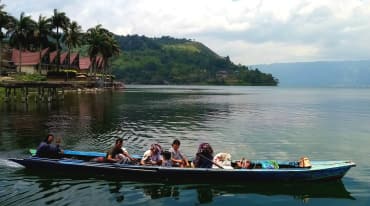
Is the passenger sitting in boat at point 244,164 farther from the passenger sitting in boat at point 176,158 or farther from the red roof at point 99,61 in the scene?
the red roof at point 99,61

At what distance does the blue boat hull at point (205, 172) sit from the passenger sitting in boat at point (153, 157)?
668mm

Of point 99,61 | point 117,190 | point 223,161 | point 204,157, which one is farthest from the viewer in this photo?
point 99,61

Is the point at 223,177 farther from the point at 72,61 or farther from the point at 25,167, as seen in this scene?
the point at 72,61

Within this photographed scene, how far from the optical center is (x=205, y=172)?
60.4 ft

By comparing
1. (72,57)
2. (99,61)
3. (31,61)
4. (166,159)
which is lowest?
(166,159)

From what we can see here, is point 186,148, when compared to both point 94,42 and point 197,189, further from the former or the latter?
point 94,42

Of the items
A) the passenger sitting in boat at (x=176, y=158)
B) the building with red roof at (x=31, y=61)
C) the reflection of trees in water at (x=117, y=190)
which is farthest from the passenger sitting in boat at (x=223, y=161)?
the building with red roof at (x=31, y=61)

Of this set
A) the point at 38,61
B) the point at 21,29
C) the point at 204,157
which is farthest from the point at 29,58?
the point at 204,157

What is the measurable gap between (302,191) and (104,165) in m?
9.40

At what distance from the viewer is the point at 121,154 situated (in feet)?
65.4

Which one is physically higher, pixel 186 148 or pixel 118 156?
pixel 118 156

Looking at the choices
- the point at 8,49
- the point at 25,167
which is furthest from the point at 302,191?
the point at 8,49

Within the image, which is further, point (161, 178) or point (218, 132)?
point (218, 132)

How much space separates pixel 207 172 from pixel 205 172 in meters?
0.09
